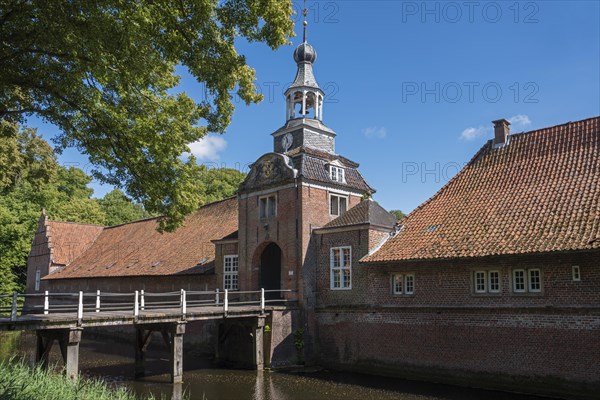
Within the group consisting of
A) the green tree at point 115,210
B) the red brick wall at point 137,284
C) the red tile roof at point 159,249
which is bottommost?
the red brick wall at point 137,284

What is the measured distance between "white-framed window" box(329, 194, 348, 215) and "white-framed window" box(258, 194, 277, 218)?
2.27m

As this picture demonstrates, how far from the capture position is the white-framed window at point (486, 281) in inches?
610

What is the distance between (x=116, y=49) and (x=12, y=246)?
38.7m

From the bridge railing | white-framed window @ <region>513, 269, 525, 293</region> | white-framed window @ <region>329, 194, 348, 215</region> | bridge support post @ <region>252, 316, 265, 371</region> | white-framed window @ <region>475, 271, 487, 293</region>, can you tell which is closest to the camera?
the bridge railing

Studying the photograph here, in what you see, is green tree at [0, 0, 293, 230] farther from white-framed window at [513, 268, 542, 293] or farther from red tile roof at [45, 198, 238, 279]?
red tile roof at [45, 198, 238, 279]

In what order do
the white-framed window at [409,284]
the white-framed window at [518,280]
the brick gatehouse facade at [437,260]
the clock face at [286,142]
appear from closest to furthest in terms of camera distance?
the brick gatehouse facade at [437,260] → the white-framed window at [518,280] → the white-framed window at [409,284] → the clock face at [286,142]

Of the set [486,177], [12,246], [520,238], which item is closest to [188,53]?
[520,238]

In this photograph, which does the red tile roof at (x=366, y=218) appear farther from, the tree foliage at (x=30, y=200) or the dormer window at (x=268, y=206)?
the tree foliage at (x=30, y=200)

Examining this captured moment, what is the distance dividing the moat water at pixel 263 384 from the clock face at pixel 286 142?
932 cm

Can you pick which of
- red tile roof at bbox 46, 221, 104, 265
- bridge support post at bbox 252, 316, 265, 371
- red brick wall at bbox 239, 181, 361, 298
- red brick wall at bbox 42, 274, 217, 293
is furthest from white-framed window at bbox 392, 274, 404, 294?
red tile roof at bbox 46, 221, 104, 265

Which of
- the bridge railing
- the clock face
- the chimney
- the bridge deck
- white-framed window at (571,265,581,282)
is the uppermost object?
the clock face

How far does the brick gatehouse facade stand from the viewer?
46.1 feet

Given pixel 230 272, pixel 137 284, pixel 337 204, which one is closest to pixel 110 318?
pixel 230 272

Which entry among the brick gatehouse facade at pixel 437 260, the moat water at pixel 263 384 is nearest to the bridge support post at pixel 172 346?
the moat water at pixel 263 384
